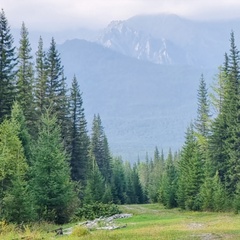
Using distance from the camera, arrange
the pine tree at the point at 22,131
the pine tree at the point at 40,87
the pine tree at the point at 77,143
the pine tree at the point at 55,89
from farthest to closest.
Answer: the pine tree at the point at 77,143 < the pine tree at the point at 55,89 < the pine tree at the point at 40,87 < the pine tree at the point at 22,131

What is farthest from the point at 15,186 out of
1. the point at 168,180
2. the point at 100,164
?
the point at 100,164

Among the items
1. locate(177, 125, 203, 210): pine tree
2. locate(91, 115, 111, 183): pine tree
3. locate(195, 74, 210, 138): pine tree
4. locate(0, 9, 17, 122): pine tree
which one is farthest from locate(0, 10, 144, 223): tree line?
locate(91, 115, 111, 183): pine tree

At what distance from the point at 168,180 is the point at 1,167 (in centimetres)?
3691

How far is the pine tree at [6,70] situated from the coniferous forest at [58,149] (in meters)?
0.09

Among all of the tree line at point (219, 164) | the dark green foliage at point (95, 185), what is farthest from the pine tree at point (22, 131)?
the dark green foliage at point (95, 185)

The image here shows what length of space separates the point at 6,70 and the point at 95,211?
1494 cm

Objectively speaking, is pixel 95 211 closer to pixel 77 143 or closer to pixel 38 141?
pixel 38 141

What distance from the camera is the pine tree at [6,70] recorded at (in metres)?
40.2

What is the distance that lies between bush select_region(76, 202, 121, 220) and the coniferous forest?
209mm

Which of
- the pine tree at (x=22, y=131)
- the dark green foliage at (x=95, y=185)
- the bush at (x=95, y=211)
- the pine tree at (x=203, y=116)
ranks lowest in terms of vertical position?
the bush at (x=95, y=211)

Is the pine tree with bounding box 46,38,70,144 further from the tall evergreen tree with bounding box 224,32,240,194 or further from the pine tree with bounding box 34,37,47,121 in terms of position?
the tall evergreen tree with bounding box 224,32,240,194

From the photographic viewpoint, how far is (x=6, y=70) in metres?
41.0

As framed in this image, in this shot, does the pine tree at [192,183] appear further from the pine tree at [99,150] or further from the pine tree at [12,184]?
the pine tree at [99,150]

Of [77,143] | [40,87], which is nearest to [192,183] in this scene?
[77,143]
